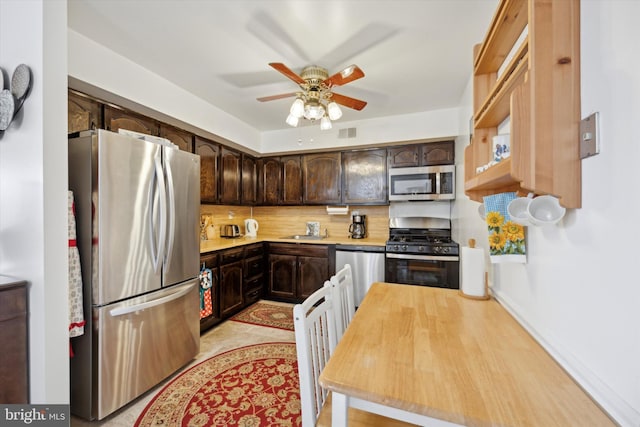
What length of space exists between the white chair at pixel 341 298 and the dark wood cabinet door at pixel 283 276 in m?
2.00

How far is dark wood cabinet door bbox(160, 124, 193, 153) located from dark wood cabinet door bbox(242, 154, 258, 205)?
0.97 metres

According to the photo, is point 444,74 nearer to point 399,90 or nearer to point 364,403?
point 399,90

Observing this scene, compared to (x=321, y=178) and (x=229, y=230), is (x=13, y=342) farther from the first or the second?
(x=321, y=178)

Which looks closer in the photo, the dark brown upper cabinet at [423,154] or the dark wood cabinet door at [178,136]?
the dark wood cabinet door at [178,136]

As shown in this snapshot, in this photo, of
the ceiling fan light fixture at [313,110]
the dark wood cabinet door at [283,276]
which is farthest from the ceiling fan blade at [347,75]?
the dark wood cabinet door at [283,276]

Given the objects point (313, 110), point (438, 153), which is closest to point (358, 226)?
point (438, 153)

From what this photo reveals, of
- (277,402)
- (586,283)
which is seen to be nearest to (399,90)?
(586,283)

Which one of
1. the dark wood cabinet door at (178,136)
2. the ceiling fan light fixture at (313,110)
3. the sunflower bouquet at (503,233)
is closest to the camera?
the sunflower bouquet at (503,233)

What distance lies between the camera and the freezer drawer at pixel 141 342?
162 cm

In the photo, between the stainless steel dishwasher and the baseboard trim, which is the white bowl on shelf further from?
the stainless steel dishwasher

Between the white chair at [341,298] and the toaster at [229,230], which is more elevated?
the toaster at [229,230]

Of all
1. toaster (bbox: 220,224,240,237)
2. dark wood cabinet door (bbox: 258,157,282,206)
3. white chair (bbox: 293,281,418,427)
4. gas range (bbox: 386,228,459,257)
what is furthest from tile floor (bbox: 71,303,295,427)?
dark wood cabinet door (bbox: 258,157,282,206)

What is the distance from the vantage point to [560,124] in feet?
2.51

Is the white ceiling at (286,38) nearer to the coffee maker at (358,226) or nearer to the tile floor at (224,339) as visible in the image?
the coffee maker at (358,226)
